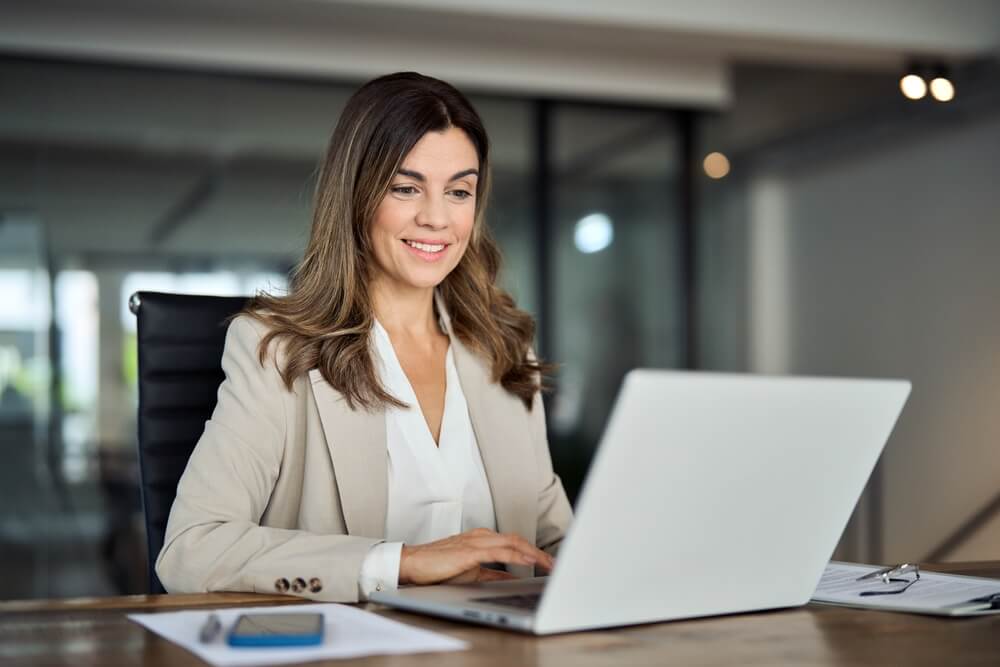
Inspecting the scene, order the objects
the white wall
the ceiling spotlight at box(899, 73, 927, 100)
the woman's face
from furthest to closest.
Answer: the white wall, the ceiling spotlight at box(899, 73, 927, 100), the woman's face

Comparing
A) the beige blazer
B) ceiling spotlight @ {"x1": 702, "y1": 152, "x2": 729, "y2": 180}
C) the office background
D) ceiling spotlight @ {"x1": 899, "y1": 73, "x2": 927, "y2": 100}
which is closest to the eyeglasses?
the beige blazer

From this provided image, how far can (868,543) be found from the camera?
5258 millimetres

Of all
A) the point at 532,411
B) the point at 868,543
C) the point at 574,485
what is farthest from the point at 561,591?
the point at 868,543

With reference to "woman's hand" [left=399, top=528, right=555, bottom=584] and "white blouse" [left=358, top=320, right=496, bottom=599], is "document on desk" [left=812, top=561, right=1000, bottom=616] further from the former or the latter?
"white blouse" [left=358, top=320, right=496, bottom=599]

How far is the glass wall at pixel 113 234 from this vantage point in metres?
4.42

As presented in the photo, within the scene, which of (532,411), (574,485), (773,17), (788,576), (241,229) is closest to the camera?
(788,576)

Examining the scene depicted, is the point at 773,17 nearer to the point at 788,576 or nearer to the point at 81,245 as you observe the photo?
the point at 81,245

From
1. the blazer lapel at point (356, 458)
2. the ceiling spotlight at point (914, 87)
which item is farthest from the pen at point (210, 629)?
the ceiling spotlight at point (914, 87)

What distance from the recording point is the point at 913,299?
5.03 meters

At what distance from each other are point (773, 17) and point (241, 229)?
Answer: 225 cm

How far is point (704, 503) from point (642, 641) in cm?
13

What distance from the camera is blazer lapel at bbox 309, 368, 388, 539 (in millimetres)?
1682

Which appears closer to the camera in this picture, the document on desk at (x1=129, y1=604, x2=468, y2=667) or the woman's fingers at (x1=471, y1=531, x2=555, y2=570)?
the document on desk at (x1=129, y1=604, x2=468, y2=667)

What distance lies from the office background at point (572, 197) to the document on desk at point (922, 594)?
3.08m
